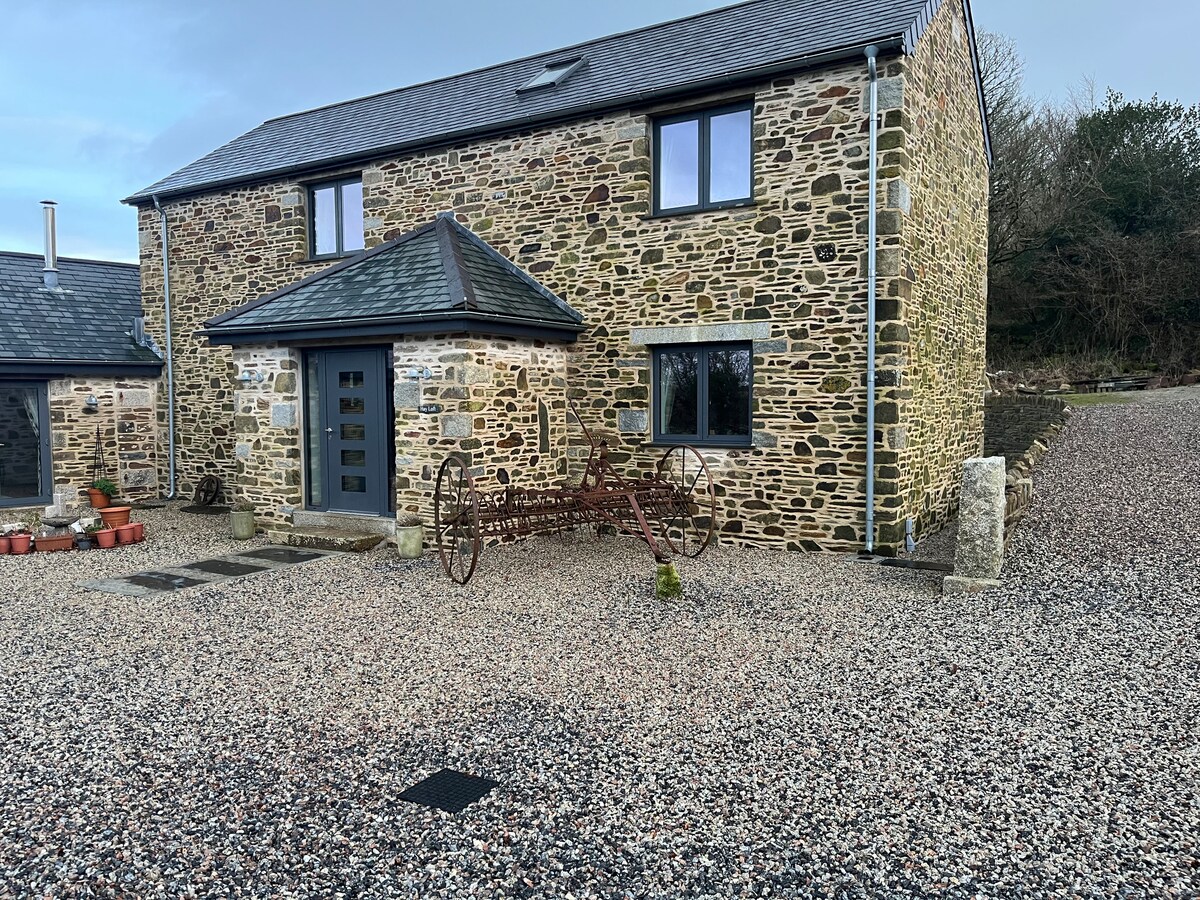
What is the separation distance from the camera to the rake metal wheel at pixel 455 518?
8305 millimetres

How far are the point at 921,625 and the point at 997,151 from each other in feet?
72.9

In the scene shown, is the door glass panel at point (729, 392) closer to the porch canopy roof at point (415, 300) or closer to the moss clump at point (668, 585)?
the porch canopy roof at point (415, 300)

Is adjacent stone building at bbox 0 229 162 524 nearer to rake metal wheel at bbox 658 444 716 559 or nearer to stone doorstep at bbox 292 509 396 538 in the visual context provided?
stone doorstep at bbox 292 509 396 538

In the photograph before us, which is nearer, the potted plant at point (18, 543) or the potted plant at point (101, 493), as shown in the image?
the potted plant at point (18, 543)

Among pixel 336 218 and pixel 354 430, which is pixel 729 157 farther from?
pixel 336 218

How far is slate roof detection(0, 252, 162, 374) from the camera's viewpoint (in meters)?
12.8

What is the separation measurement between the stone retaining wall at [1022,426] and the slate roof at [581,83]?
6.17m

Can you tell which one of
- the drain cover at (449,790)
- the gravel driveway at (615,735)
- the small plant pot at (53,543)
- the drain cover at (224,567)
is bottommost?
the drain cover at (449,790)

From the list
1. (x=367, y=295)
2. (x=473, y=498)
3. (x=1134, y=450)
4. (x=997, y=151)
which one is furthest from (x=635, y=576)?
(x=997, y=151)

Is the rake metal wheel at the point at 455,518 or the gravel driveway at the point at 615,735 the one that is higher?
the rake metal wheel at the point at 455,518

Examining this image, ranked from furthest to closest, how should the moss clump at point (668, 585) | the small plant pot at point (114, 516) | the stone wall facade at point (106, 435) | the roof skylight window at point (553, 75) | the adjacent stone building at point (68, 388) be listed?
1. the stone wall facade at point (106, 435)
2. the adjacent stone building at point (68, 388)
3. the roof skylight window at point (553, 75)
4. the small plant pot at point (114, 516)
5. the moss clump at point (668, 585)

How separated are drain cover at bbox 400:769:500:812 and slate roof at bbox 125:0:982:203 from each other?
8011mm

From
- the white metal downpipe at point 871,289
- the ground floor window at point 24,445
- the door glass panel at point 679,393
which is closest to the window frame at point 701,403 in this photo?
the door glass panel at point 679,393

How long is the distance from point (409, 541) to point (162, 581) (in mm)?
2437
